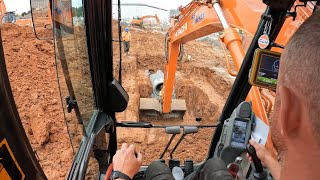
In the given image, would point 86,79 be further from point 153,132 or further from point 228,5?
point 153,132

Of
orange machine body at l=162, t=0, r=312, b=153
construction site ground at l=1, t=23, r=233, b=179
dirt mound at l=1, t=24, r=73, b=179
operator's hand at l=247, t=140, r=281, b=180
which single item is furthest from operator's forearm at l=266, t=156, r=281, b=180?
dirt mound at l=1, t=24, r=73, b=179

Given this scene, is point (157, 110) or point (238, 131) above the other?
point (238, 131)

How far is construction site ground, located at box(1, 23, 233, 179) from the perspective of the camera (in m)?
4.81

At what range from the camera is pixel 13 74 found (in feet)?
20.6

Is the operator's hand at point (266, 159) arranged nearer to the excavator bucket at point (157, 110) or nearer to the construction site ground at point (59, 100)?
the construction site ground at point (59, 100)

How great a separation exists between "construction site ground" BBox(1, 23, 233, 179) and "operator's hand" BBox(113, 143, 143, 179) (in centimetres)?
70

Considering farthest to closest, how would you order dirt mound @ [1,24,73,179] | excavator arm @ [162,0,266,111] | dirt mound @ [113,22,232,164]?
1. dirt mound @ [113,22,232,164]
2. dirt mound @ [1,24,73,179]
3. excavator arm @ [162,0,266,111]

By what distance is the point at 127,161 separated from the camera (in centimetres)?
187

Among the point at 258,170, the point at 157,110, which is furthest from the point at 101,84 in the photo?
the point at 157,110

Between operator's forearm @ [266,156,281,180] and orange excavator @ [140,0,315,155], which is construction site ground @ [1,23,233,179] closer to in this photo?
orange excavator @ [140,0,315,155]

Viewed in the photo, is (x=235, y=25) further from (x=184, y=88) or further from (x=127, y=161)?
(x=184, y=88)

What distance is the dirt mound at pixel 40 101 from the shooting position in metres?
4.55

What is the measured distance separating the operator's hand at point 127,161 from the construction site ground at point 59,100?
0.70 metres

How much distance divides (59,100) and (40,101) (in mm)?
Answer: 338
